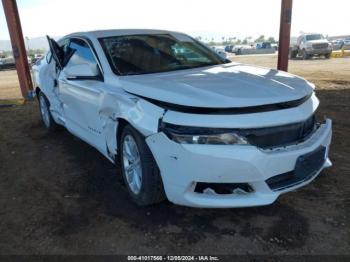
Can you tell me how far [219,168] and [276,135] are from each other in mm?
536

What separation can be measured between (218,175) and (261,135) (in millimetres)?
446

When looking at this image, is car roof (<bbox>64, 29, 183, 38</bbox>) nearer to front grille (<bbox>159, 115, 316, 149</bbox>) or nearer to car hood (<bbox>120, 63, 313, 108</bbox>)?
car hood (<bbox>120, 63, 313, 108</bbox>)

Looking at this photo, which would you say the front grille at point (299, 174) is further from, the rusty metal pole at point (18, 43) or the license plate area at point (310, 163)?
the rusty metal pole at point (18, 43)

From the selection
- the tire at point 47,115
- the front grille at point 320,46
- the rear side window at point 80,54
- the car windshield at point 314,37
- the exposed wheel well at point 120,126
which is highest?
the rear side window at point 80,54

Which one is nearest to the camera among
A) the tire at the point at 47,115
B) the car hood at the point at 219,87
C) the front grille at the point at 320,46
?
the car hood at the point at 219,87

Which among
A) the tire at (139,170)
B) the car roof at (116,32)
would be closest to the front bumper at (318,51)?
the car roof at (116,32)

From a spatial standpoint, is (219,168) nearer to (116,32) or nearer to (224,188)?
(224,188)

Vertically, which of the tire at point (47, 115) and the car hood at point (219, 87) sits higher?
the car hood at point (219, 87)

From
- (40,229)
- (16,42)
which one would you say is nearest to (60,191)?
(40,229)

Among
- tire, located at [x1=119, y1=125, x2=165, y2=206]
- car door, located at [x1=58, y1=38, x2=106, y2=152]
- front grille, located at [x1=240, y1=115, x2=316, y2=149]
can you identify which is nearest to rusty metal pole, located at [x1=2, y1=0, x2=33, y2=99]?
car door, located at [x1=58, y1=38, x2=106, y2=152]

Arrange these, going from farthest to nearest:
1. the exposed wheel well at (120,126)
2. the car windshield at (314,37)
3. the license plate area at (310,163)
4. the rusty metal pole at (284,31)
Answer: the car windshield at (314,37) < the rusty metal pole at (284,31) < the exposed wheel well at (120,126) < the license plate area at (310,163)

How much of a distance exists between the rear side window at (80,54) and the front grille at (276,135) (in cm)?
190

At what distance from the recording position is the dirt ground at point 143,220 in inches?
110

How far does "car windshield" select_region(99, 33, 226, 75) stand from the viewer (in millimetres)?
3844
